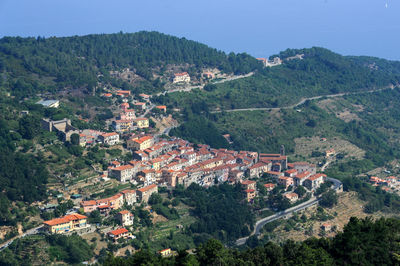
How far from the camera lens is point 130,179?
34.7 m

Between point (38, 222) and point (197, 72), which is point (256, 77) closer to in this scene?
point (197, 72)

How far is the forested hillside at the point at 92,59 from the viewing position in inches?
1874

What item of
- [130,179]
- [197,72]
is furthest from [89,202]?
[197,72]

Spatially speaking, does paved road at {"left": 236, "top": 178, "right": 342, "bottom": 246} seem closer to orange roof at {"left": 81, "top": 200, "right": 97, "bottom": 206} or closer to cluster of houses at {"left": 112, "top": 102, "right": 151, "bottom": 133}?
orange roof at {"left": 81, "top": 200, "right": 97, "bottom": 206}

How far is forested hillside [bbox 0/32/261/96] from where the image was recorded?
156 ft

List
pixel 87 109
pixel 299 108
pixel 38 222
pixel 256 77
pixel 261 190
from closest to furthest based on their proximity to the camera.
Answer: pixel 38 222 < pixel 261 190 < pixel 87 109 < pixel 299 108 < pixel 256 77

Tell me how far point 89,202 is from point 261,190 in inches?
431

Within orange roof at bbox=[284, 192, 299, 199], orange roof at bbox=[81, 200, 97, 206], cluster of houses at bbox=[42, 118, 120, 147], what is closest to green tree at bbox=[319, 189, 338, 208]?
orange roof at bbox=[284, 192, 299, 199]

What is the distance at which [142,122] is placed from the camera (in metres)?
43.0

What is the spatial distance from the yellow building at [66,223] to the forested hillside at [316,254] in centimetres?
725

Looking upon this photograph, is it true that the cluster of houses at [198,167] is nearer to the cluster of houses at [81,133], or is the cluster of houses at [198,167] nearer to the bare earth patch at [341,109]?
the cluster of houses at [81,133]

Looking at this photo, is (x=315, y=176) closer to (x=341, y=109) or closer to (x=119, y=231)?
(x=119, y=231)

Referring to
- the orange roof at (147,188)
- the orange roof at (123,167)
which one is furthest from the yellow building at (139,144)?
the orange roof at (147,188)

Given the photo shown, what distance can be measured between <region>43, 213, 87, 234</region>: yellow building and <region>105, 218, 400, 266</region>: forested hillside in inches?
285
